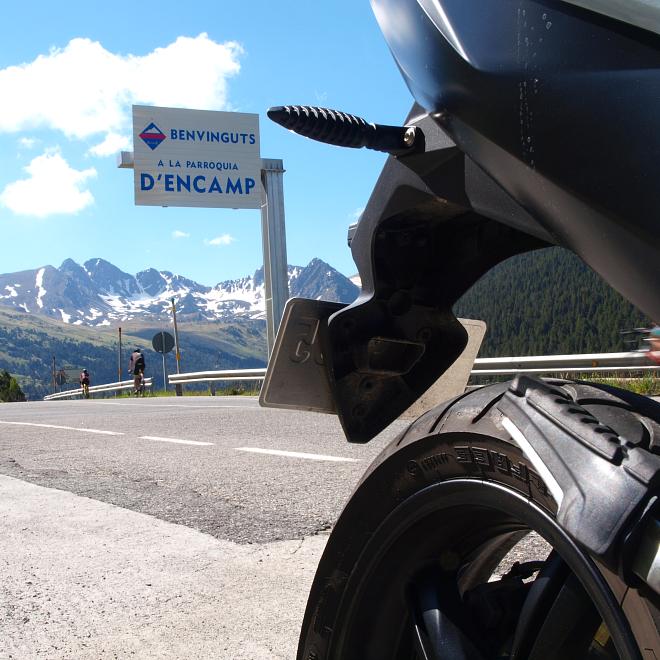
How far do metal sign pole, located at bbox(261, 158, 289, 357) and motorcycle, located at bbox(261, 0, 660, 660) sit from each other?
881 inches

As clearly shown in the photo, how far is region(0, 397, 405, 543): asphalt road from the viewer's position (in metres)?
3.80

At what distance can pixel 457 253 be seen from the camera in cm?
158

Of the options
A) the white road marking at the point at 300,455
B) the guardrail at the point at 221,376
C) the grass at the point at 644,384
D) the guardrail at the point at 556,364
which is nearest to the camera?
the white road marking at the point at 300,455

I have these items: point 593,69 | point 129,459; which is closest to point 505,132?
point 593,69

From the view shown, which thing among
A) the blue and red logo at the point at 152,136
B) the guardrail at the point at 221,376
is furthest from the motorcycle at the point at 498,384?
the blue and red logo at the point at 152,136

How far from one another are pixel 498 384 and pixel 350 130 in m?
0.45

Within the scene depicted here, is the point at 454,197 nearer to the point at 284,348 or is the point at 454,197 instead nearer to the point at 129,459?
the point at 284,348

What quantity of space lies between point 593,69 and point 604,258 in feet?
0.71

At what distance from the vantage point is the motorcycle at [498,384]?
36.7 inches

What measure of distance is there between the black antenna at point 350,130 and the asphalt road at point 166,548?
138 cm

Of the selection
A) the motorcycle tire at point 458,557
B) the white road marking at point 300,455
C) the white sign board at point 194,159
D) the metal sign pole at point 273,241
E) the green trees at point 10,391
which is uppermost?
the white sign board at point 194,159

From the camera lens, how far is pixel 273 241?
26.5 m

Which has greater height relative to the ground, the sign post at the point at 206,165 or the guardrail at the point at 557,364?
the sign post at the point at 206,165

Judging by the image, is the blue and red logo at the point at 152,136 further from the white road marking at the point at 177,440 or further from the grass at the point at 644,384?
the white road marking at the point at 177,440
